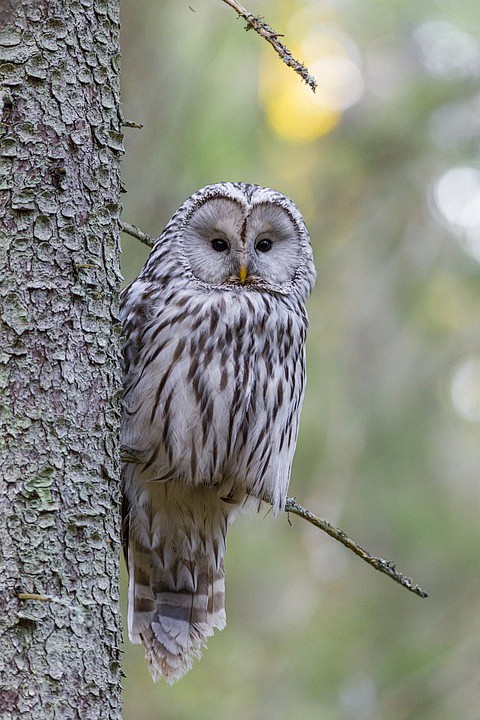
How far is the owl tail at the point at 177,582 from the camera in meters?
3.33

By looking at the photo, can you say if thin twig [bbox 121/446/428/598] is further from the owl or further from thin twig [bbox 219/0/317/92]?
thin twig [bbox 219/0/317/92]

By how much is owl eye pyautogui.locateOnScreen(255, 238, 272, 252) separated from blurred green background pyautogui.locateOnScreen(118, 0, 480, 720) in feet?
5.59

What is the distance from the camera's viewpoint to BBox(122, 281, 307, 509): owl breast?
9.59ft

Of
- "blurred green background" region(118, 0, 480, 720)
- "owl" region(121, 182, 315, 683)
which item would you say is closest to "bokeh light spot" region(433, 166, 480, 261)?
"blurred green background" region(118, 0, 480, 720)

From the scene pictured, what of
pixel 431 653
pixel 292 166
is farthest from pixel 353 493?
pixel 292 166

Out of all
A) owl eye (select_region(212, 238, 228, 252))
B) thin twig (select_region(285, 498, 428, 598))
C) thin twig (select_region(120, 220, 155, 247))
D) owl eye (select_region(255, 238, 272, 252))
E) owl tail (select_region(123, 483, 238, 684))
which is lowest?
thin twig (select_region(285, 498, 428, 598))

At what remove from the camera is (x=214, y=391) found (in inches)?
116

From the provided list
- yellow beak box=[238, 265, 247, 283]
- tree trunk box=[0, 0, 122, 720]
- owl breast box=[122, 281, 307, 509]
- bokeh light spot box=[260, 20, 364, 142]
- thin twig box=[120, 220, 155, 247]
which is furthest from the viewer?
bokeh light spot box=[260, 20, 364, 142]

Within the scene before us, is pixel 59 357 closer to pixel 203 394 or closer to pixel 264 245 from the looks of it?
pixel 203 394

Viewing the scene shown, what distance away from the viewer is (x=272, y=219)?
3.35 meters

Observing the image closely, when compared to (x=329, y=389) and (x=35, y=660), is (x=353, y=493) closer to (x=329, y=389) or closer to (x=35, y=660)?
(x=329, y=389)

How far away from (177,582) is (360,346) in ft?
10.5

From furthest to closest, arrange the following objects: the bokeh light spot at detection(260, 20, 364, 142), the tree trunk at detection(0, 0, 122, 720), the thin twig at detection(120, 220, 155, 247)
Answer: the bokeh light spot at detection(260, 20, 364, 142)
the thin twig at detection(120, 220, 155, 247)
the tree trunk at detection(0, 0, 122, 720)

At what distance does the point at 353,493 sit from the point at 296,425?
9.52 ft
